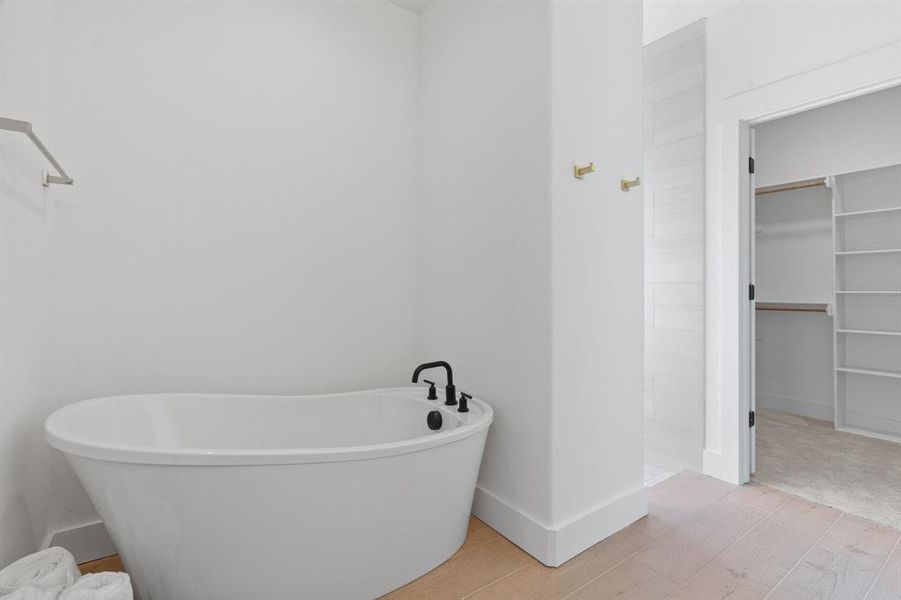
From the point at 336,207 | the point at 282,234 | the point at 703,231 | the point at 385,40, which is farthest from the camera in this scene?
the point at 703,231

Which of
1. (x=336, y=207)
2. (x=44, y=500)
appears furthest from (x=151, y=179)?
(x=44, y=500)

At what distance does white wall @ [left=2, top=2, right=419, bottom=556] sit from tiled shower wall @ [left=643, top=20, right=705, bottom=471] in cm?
156

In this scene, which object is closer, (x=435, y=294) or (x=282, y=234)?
(x=282, y=234)

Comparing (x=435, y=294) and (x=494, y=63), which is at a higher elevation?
(x=494, y=63)

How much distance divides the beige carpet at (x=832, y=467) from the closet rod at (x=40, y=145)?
341 cm

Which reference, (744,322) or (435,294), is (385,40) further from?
(744,322)

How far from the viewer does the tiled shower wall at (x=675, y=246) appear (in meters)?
2.59

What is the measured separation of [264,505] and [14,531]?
823 mm

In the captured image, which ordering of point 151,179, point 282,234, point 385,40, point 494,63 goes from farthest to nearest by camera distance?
1. point 385,40
2. point 282,234
3. point 494,63
4. point 151,179

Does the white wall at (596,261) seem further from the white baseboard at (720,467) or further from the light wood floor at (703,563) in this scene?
the white baseboard at (720,467)

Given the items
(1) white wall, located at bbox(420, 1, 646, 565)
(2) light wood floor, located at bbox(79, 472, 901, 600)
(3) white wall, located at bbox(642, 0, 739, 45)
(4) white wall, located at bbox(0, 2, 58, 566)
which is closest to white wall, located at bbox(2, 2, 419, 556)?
(4) white wall, located at bbox(0, 2, 58, 566)

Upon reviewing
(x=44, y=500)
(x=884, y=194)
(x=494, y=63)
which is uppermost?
(x=494, y=63)

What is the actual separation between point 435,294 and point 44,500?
1745 mm

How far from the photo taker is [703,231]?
2.56 metres
